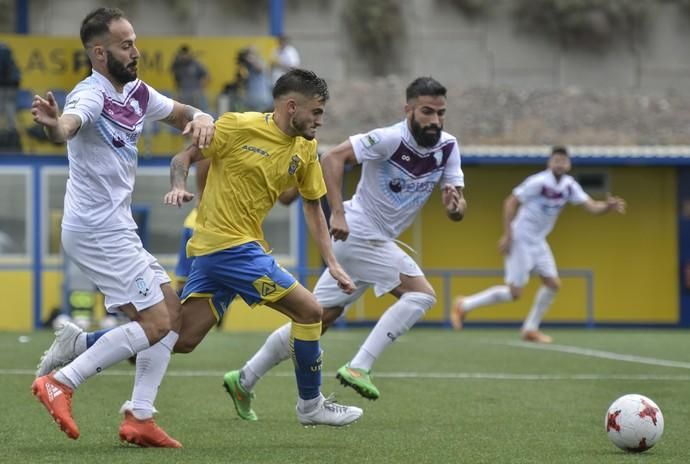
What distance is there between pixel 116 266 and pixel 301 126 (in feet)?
3.99

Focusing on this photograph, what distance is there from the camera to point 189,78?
78.7 feet

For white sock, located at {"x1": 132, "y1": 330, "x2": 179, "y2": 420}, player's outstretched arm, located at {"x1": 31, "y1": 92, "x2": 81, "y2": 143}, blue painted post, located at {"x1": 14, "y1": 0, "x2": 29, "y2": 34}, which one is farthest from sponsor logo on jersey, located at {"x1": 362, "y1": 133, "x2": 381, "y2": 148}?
blue painted post, located at {"x1": 14, "y1": 0, "x2": 29, "y2": 34}

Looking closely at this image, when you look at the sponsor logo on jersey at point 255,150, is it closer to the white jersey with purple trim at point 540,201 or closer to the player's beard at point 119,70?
the player's beard at point 119,70

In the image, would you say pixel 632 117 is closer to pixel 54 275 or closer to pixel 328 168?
pixel 54 275

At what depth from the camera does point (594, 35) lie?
41.4 m

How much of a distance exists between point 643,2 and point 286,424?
112 feet

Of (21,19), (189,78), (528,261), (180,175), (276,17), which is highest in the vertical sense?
(276,17)

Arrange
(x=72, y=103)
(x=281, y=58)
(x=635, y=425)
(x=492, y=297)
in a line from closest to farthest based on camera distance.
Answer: (x=72, y=103), (x=635, y=425), (x=492, y=297), (x=281, y=58)

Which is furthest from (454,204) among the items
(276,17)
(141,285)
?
(276,17)

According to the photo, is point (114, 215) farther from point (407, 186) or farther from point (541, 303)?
point (541, 303)

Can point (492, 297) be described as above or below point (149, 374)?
below

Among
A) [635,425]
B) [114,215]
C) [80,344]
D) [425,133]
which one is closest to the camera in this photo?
[635,425]

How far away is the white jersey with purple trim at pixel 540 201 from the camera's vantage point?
18297mm

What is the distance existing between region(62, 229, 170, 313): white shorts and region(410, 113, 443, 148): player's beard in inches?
104
